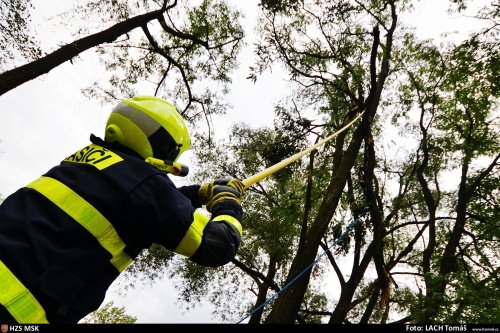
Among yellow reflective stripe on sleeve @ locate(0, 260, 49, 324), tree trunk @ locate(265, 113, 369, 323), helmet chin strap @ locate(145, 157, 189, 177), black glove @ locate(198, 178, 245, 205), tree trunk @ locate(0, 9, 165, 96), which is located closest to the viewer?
yellow reflective stripe on sleeve @ locate(0, 260, 49, 324)

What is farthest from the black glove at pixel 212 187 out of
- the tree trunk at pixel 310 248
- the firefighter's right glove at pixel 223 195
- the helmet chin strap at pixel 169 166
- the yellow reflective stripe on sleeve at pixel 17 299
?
the tree trunk at pixel 310 248

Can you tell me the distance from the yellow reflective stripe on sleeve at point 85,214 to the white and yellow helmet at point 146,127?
0.43 metres

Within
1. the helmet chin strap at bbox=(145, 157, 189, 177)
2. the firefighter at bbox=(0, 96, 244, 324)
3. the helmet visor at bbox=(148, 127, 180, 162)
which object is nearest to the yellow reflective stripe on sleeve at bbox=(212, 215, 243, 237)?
the firefighter at bbox=(0, 96, 244, 324)

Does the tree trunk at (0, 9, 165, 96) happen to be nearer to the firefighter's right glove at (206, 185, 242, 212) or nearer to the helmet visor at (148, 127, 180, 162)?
the helmet visor at (148, 127, 180, 162)

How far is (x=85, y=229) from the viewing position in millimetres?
1252

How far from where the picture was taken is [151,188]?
1.38 meters

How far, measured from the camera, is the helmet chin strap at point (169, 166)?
1.65 meters

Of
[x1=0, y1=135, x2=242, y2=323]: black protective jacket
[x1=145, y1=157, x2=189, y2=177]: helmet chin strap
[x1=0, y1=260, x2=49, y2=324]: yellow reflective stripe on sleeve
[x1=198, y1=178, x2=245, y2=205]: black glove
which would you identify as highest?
[x1=198, y1=178, x2=245, y2=205]: black glove

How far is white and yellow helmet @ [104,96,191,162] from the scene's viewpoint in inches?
66.3

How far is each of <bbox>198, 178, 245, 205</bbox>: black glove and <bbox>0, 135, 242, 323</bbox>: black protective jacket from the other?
59 centimetres

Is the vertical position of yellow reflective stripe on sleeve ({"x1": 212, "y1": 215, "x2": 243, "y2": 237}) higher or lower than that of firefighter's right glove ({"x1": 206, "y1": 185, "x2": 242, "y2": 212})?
lower

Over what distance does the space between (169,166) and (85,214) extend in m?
0.56

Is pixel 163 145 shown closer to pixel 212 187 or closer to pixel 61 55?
pixel 212 187

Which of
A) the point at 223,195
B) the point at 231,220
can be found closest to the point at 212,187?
the point at 223,195
